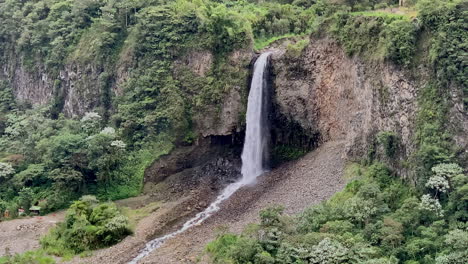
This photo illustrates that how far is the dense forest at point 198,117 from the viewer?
85.3 feet

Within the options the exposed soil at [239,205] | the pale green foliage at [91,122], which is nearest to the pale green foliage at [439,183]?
the exposed soil at [239,205]

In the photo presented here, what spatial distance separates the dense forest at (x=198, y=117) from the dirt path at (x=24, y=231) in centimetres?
96

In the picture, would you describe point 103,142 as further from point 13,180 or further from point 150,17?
point 150,17

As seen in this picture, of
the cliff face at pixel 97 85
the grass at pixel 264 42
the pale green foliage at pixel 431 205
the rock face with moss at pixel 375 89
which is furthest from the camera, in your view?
the grass at pixel 264 42

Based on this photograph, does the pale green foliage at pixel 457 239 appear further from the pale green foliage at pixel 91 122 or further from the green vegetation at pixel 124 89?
the pale green foliage at pixel 91 122

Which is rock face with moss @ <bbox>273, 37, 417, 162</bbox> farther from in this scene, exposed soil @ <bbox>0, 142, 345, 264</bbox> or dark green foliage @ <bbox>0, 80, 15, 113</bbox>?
dark green foliage @ <bbox>0, 80, 15, 113</bbox>

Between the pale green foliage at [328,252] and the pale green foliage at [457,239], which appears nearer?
the pale green foliage at [457,239]

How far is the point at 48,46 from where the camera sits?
1890 inches

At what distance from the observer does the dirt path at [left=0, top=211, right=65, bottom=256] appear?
3108 cm

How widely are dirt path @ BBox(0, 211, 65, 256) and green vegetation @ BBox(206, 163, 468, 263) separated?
33.0 feet

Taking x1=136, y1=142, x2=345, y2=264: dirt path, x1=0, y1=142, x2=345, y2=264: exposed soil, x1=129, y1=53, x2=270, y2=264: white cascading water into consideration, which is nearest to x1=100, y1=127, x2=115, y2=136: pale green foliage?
x1=0, y1=142, x2=345, y2=264: exposed soil

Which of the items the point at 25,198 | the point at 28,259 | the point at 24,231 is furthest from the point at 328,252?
the point at 25,198

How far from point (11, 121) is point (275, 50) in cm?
2096

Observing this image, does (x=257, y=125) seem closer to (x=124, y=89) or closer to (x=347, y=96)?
(x=347, y=96)
